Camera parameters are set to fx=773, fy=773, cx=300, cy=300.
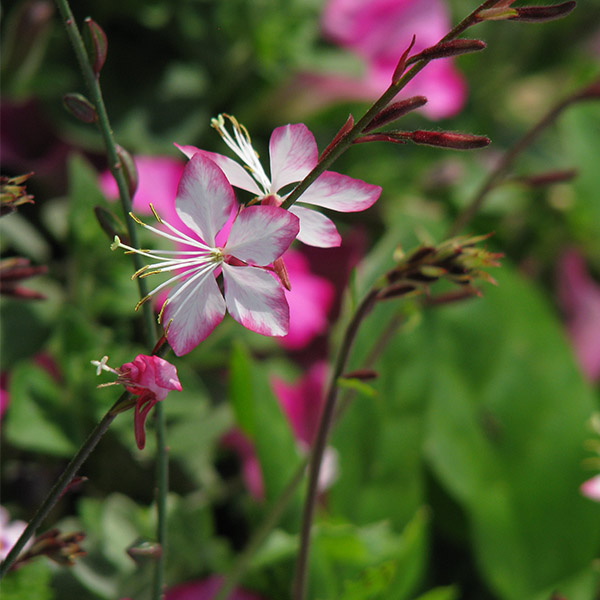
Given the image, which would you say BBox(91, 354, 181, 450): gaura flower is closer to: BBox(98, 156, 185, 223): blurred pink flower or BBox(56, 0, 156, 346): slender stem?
BBox(56, 0, 156, 346): slender stem

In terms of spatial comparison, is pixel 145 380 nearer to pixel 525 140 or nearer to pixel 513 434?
pixel 525 140

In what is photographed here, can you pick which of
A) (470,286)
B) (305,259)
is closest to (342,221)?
(305,259)

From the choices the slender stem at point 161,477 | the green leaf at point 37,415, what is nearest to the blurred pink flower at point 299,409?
the green leaf at point 37,415

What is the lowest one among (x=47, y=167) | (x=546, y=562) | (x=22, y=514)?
(x=546, y=562)

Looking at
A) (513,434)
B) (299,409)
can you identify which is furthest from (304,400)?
(513,434)

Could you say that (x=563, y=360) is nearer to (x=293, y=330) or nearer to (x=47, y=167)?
(x=293, y=330)

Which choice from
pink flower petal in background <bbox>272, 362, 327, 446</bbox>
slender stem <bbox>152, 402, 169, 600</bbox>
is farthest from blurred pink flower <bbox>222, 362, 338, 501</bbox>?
slender stem <bbox>152, 402, 169, 600</bbox>
